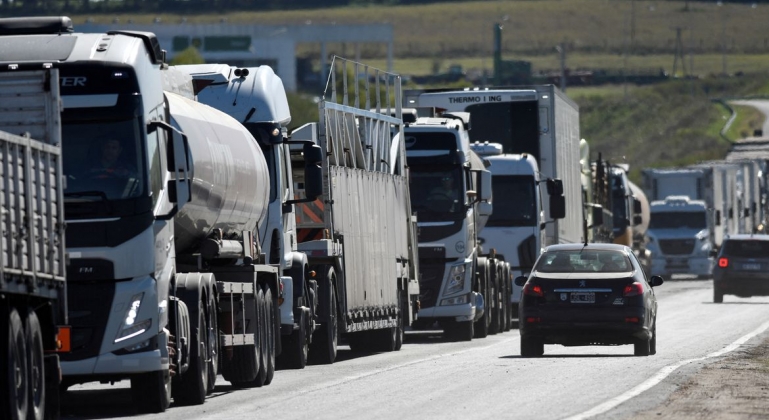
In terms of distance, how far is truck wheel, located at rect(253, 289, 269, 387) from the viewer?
62.4 ft

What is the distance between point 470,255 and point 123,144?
15407 millimetres

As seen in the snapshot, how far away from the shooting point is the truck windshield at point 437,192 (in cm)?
3011

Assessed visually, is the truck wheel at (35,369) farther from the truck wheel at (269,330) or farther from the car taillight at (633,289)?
the car taillight at (633,289)

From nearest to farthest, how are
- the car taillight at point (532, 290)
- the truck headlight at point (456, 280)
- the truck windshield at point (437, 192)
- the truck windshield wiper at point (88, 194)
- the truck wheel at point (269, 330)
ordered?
1. the truck windshield wiper at point (88, 194)
2. the truck wheel at point (269, 330)
3. the car taillight at point (532, 290)
4. the truck headlight at point (456, 280)
5. the truck windshield at point (437, 192)

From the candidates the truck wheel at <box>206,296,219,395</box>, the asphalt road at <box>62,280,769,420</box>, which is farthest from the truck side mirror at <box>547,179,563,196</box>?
the truck wheel at <box>206,296,219,395</box>

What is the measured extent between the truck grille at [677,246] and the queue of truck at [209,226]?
115ft

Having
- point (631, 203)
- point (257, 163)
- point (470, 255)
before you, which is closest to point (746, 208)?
point (631, 203)

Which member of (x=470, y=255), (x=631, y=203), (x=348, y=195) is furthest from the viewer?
(x=631, y=203)

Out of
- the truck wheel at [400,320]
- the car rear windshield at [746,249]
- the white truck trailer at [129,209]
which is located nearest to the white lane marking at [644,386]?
the white truck trailer at [129,209]

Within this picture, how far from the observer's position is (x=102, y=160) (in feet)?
50.8

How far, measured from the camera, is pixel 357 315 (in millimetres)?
24484

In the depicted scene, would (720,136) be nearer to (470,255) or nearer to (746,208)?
(746,208)

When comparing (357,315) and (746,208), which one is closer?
(357,315)

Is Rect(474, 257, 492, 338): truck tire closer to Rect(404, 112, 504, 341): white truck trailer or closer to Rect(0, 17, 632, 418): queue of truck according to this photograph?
Rect(0, 17, 632, 418): queue of truck
